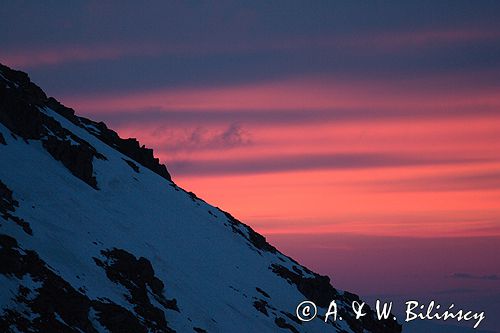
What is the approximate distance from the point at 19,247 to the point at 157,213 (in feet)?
111

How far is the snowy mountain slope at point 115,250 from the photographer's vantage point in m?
48.4

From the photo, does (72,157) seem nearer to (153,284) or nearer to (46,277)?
(153,284)

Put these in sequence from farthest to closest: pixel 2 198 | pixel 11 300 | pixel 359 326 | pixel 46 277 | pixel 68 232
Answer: pixel 359 326 → pixel 68 232 → pixel 2 198 → pixel 46 277 → pixel 11 300

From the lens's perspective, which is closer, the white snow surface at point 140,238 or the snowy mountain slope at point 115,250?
the snowy mountain slope at point 115,250

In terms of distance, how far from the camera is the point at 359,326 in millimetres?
92562

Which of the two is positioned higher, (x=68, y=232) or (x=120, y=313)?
(x=68, y=232)

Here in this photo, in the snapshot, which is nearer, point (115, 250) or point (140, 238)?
point (115, 250)

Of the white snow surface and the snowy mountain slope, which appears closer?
the snowy mountain slope

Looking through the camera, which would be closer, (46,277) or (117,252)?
(46,277)

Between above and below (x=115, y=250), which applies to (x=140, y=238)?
above

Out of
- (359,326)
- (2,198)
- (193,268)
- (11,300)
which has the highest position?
(359,326)

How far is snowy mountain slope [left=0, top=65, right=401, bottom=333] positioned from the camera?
48.4m

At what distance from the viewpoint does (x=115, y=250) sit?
63375mm

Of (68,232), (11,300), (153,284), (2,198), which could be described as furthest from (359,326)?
(11,300)
